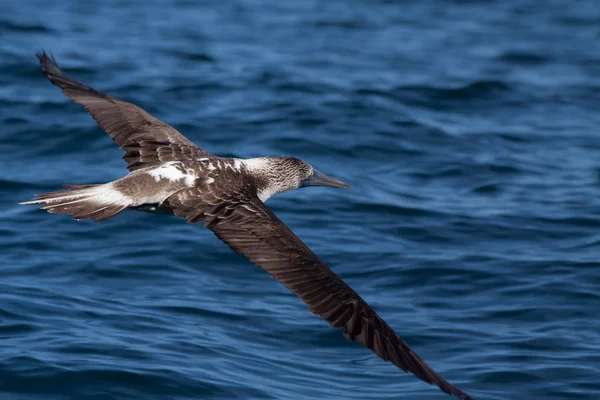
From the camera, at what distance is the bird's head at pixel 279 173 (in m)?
9.14

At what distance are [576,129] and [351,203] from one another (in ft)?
18.1

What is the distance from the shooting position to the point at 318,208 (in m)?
12.2

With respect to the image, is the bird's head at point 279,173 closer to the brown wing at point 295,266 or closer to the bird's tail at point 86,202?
the brown wing at point 295,266

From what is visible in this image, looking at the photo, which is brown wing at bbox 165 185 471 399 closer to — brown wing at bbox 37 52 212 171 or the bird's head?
the bird's head

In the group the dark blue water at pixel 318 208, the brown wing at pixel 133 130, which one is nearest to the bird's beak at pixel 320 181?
the dark blue water at pixel 318 208

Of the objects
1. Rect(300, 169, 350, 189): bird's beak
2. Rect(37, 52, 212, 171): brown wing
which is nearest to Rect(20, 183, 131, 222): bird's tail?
Rect(37, 52, 212, 171): brown wing

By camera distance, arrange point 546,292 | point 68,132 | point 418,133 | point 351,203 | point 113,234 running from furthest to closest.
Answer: point 418,133 → point 68,132 → point 351,203 → point 113,234 → point 546,292

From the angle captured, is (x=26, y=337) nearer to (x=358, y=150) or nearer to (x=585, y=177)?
(x=358, y=150)

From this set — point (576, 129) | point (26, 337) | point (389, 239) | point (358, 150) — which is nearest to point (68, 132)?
point (358, 150)

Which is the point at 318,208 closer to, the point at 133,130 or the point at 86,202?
the point at 133,130

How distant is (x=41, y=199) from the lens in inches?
313

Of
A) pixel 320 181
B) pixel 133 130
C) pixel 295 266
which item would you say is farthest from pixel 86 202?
pixel 320 181

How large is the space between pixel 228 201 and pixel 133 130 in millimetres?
1792

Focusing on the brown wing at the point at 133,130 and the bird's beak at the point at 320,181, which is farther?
the bird's beak at the point at 320,181
